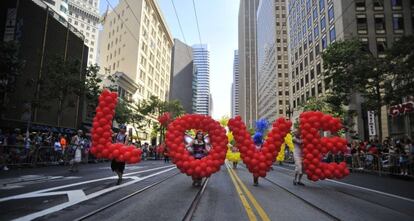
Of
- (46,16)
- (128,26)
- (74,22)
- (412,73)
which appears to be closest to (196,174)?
(412,73)

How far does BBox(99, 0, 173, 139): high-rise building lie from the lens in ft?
210

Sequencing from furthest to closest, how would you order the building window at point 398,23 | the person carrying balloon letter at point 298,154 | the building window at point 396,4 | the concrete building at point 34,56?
1. the building window at point 396,4
2. the building window at point 398,23
3. the concrete building at point 34,56
4. the person carrying balloon letter at point 298,154

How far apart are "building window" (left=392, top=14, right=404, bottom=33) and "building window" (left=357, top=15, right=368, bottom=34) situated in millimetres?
3610

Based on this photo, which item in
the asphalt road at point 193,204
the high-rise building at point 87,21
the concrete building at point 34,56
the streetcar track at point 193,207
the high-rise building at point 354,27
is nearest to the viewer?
the streetcar track at point 193,207

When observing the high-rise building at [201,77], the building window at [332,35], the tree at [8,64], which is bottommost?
the tree at [8,64]

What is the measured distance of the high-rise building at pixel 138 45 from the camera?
64.0 metres

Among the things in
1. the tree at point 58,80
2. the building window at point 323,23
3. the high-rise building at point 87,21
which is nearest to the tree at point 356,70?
the tree at point 58,80

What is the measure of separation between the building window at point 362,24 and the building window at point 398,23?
3.61 m

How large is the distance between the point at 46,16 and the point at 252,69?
164399 millimetres

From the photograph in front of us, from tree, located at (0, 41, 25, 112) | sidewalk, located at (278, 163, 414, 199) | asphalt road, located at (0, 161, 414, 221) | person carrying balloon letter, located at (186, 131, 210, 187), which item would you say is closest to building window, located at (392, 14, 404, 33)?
sidewalk, located at (278, 163, 414, 199)

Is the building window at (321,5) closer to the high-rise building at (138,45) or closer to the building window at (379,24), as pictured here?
the building window at (379,24)

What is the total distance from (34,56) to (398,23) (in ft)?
146

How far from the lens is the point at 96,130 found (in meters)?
9.64

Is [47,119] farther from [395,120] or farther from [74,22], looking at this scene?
Result: [74,22]
